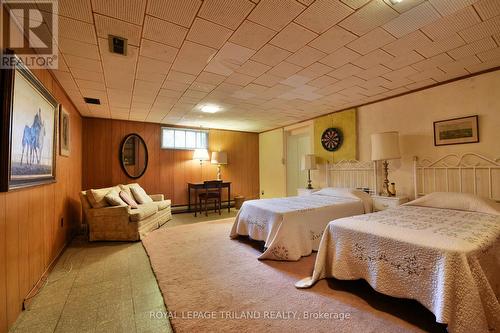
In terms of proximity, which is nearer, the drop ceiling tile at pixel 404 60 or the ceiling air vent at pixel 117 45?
the ceiling air vent at pixel 117 45

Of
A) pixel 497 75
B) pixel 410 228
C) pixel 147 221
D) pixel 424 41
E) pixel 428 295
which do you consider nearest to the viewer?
pixel 428 295

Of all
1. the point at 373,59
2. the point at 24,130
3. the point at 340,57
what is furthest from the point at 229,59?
the point at 24,130

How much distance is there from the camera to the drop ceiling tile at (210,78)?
2742mm

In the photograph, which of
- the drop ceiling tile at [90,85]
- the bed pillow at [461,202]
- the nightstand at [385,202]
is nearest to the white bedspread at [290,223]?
the nightstand at [385,202]

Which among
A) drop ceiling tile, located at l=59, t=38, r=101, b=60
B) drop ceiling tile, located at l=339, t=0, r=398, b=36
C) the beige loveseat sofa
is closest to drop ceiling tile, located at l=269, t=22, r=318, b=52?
drop ceiling tile, located at l=339, t=0, r=398, b=36

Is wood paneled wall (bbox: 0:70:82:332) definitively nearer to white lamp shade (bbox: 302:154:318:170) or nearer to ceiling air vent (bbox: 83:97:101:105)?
ceiling air vent (bbox: 83:97:101:105)

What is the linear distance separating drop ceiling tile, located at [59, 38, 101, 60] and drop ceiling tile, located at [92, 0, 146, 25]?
1.95 ft

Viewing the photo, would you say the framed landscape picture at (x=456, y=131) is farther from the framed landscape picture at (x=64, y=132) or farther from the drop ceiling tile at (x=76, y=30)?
the framed landscape picture at (x=64, y=132)

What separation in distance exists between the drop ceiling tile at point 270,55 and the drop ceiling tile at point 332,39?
303 mm

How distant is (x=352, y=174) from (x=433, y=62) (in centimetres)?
222

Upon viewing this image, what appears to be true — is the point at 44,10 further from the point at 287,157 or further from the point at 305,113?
the point at 287,157

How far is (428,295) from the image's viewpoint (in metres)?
1.47

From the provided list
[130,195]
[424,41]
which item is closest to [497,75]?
[424,41]

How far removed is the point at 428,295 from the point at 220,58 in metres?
2.69
